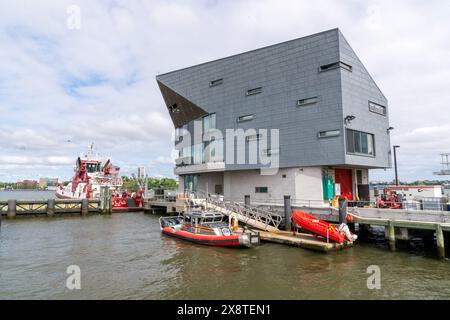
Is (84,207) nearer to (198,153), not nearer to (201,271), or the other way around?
(198,153)

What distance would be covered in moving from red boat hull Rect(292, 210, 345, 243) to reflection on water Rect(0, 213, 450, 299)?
3.65 feet

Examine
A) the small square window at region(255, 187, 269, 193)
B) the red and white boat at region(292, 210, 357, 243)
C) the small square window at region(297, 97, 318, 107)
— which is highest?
the small square window at region(297, 97, 318, 107)

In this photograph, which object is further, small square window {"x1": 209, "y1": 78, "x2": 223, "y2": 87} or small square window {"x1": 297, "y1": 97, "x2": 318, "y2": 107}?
small square window {"x1": 209, "y1": 78, "x2": 223, "y2": 87}

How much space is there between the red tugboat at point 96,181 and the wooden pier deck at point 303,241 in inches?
1147

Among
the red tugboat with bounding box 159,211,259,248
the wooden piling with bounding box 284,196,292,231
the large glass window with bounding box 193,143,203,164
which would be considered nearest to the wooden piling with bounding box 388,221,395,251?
the wooden piling with bounding box 284,196,292,231

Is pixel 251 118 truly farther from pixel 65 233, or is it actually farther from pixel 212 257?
pixel 65 233

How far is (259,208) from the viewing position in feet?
87.5

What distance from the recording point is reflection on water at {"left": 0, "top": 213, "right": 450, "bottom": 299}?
11969 millimetres

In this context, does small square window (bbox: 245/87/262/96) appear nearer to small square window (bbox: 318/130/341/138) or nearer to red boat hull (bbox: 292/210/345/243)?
small square window (bbox: 318/130/341/138)
